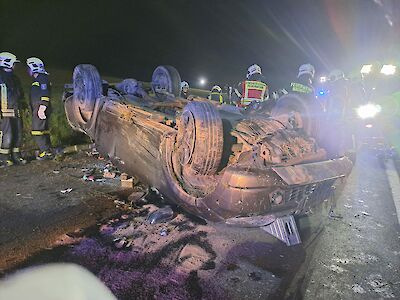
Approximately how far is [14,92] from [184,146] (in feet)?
13.9

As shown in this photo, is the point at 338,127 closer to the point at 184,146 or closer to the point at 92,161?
the point at 184,146

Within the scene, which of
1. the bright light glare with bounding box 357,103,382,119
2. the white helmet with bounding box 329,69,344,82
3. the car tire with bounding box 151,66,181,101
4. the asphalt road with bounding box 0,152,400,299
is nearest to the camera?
the asphalt road with bounding box 0,152,400,299

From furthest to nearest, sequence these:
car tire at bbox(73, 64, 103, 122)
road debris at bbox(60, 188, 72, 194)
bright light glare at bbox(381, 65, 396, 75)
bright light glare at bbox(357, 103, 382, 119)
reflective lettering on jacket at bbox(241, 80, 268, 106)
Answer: bright light glare at bbox(381, 65, 396, 75)
bright light glare at bbox(357, 103, 382, 119)
reflective lettering on jacket at bbox(241, 80, 268, 106)
car tire at bbox(73, 64, 103, 122)
road debris at bbox(60, 188, 72, 194)

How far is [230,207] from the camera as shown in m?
2.57

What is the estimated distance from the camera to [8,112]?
5438 millimetres

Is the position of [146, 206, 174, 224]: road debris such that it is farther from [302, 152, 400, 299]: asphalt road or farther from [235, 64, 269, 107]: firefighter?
[235, 64, 269, 107]: firefighter

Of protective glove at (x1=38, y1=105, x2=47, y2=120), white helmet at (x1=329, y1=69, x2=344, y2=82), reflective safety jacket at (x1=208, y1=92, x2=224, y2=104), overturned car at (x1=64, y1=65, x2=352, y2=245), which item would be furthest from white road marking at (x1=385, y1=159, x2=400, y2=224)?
protective glove at (x1=38, y1=105, x2=47, y2=120)

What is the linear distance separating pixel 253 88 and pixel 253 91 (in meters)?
0.06

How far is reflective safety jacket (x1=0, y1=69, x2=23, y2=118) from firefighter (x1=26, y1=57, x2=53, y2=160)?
0.91 ft

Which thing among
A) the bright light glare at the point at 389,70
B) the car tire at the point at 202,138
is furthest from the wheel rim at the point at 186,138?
the bright light glare at the point at 389,70

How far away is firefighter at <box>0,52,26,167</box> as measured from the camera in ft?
17.5

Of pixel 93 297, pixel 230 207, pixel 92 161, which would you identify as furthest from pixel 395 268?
pixel 92 161

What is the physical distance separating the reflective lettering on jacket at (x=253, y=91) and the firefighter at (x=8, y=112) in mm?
4125

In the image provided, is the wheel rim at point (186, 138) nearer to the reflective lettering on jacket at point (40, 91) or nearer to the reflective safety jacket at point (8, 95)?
the reflective lettering on jacket at point (40, 91)
